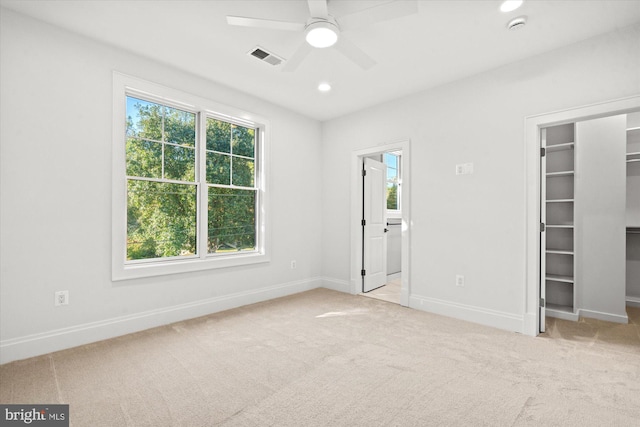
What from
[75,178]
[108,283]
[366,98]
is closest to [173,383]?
[108,283]

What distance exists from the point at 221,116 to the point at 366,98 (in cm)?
197

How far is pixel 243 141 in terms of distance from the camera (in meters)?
4.28

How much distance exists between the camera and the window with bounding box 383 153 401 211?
6.22m

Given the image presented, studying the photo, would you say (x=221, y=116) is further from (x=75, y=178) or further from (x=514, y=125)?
(x=514, y=125)

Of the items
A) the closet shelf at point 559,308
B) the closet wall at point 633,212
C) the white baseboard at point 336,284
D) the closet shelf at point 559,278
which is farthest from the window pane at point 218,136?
the closet wall at point 633,212

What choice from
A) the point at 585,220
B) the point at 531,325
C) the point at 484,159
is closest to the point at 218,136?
the point at 484,159

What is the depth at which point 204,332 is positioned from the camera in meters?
3.09

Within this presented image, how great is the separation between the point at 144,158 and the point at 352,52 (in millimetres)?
2433

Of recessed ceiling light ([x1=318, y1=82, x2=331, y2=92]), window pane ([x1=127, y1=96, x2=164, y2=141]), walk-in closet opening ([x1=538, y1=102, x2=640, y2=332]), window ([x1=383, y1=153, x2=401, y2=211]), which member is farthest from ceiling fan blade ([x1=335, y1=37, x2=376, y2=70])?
window ([x1=383, y1=153, x2=401, y2=211])

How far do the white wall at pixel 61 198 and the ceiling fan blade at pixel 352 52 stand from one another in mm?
2042

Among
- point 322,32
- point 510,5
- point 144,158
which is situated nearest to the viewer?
point 322,32

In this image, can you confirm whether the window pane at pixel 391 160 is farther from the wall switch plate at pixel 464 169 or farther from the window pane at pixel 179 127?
the window pane at pixel 179 127

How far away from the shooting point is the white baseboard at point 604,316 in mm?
3371

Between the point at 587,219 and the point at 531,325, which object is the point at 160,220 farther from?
the point at 587,219
